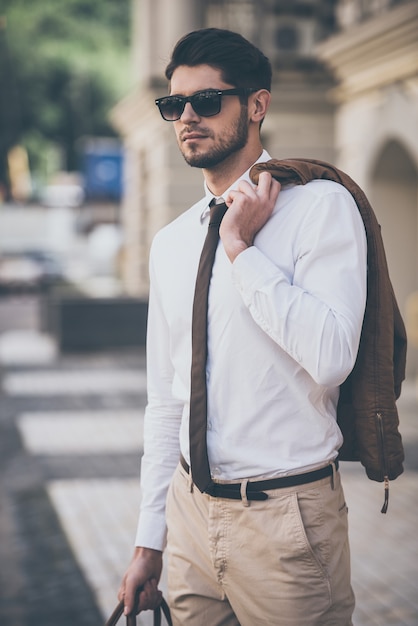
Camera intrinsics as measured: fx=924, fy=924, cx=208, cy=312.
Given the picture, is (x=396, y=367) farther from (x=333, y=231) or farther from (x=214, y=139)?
(x=214, y=139)

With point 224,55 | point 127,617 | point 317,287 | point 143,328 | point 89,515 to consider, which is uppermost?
point 224,55

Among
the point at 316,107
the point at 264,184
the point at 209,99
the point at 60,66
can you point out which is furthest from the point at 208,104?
the point at 60,66

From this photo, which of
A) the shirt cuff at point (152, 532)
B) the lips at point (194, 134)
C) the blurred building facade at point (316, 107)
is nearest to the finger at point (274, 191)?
the lips at point (194, 134)

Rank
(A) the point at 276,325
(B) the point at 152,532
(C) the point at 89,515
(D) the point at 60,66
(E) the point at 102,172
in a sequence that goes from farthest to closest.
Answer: (D) the point at 60,66, (E) the point at 102,172, (C) the point at 89,515, (B) the point at 152,532, (A) the point at 276,325

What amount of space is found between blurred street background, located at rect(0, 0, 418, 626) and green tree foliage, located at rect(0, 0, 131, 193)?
62.2ft

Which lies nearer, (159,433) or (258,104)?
(258,104)

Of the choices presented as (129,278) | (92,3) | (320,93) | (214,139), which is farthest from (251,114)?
(92,3)

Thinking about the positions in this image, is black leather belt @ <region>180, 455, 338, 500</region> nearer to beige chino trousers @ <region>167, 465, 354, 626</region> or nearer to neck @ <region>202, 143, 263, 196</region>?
beige chino trousers @ <region>167, 465, 354, 626</region>

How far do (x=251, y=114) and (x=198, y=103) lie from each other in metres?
0.13

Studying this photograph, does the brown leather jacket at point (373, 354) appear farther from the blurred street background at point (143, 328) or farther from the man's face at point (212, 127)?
the blurred street background at point (143, 328)

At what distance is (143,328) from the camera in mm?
15625

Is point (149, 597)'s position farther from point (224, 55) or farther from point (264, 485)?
point (224, 55)

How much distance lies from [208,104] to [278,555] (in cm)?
104

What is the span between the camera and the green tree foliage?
46.3 metres
